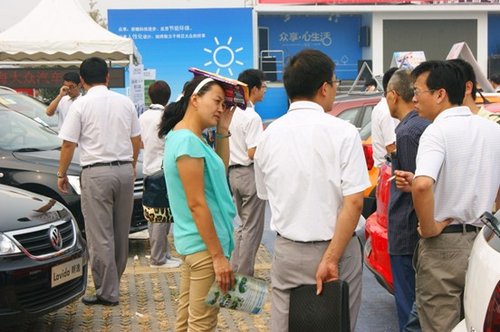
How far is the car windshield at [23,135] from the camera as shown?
887cm

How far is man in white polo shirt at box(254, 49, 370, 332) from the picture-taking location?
3.56 m

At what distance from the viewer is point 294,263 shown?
366 cm

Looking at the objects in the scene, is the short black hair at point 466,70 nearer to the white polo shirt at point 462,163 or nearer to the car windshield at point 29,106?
the white polo shirt at point 462,163

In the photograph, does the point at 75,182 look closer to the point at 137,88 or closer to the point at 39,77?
the point at 137,88

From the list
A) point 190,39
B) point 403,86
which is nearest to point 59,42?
point 403,86

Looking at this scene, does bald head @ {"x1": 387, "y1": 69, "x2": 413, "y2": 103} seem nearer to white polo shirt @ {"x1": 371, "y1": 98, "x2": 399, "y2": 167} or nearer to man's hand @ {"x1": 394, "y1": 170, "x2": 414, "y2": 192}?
man's hand @ {"x1": 394, "y1": 170, "x2": 414, "y2": 192}

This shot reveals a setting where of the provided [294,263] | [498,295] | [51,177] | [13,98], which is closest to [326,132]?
[294,263]

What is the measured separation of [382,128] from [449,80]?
3203mm

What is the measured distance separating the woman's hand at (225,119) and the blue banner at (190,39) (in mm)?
21547

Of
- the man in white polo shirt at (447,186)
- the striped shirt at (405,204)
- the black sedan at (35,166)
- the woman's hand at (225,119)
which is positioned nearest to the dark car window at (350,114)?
the black sedan at (35,166)

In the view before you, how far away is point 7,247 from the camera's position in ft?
16.7

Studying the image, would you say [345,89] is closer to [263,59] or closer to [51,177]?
[263,59]

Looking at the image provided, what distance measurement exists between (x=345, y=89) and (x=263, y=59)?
11.0 ft

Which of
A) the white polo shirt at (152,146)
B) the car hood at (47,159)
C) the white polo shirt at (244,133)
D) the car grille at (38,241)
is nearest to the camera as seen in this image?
the car grille at (38,241)
